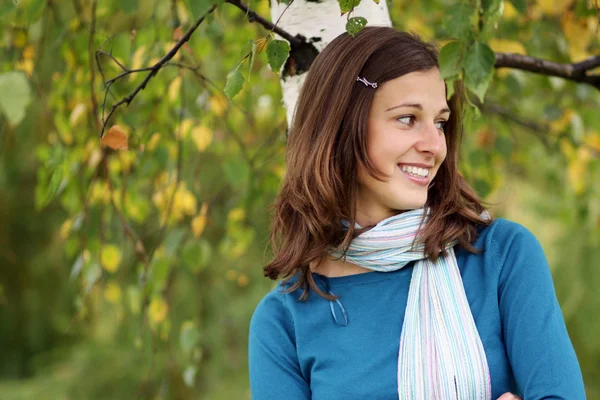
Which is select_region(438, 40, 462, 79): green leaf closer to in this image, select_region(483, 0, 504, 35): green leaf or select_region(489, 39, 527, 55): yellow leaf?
select_region(483, 0, 504, 35): green leaf

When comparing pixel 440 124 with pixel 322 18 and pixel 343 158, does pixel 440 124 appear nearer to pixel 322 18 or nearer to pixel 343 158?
pixel 343 158

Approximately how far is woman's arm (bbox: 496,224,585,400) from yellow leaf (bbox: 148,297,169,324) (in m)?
1.35

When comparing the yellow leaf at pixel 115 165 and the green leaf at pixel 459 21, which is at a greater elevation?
the green leaf at pixel 459 21

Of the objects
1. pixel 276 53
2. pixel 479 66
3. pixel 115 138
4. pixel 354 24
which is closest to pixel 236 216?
A: pixel 115 138

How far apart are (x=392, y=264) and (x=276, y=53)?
0.46 meters

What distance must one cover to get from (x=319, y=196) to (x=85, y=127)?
1.61 meters

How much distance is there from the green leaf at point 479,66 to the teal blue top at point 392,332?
342 millimetres

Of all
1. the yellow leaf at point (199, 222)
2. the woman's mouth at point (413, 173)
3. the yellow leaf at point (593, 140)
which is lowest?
the yellow leaf at point (199, 222)

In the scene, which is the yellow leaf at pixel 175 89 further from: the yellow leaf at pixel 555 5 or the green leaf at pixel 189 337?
the yellow leaf at pixel 555 5

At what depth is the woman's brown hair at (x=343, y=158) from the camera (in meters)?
1.46

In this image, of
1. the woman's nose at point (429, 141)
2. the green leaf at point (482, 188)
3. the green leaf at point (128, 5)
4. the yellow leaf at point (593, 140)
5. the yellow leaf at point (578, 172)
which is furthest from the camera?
the yellow leaf at point (593, 140)

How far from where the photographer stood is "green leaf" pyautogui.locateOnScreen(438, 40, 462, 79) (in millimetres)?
1173

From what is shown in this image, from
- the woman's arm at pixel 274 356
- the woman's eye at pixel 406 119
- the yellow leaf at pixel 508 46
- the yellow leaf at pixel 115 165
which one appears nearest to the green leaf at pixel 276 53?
the woman's eye at pixel 406 119

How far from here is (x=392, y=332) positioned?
1.42m
